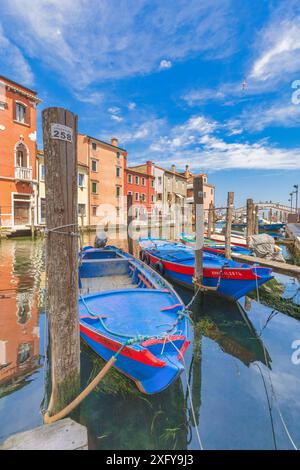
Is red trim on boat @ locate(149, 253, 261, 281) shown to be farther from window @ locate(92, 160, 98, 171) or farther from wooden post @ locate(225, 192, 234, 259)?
window @ locate(92, 160, 98, 171)

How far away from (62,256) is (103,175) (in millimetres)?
28887

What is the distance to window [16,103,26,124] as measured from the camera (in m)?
20.6

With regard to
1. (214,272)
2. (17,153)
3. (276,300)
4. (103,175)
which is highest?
(17,153)

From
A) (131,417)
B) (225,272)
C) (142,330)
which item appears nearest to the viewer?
(131,417)

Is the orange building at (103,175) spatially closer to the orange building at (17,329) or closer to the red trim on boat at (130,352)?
the orange building at (17,329)

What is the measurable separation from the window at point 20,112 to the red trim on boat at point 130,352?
22618 millimetres

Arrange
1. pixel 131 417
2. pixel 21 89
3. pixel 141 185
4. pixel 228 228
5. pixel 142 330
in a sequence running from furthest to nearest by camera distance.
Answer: pixel 141 185 → pixel 21 89 → pixel 228 228 → pixel 142 330 → pixel 131 417

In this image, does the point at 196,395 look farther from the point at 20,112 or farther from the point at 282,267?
the point at 20,112

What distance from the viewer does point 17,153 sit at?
21.2m

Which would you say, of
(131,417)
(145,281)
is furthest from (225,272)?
(131,417)

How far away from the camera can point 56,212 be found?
2.72 m

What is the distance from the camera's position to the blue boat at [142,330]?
2.87 metres

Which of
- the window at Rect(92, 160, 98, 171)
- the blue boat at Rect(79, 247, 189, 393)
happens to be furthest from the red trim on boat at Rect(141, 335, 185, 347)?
the window at Rect(92, 160, 98, 171)

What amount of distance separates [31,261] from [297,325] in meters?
11.3
